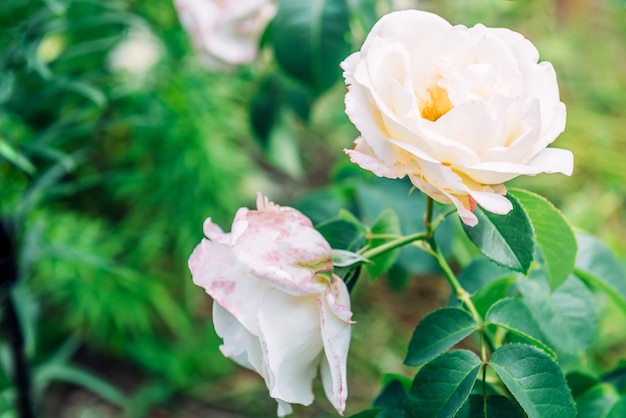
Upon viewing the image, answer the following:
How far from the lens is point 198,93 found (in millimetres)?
1371

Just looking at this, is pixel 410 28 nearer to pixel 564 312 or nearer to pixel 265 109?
pixel 564 312

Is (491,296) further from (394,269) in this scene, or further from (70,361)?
(70,361)

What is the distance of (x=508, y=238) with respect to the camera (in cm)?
31

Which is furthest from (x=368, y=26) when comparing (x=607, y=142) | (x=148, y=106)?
(x=607, y=142)

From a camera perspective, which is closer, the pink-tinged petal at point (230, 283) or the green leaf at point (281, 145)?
the pink-tinged petal at point (230, 283)

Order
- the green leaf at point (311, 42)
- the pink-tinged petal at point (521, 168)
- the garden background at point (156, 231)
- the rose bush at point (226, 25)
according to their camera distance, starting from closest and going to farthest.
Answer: the pink-tinged petal at point (521, 168), the green leaf at point (311, 42), the rose bush at point (226, 25), the garden background at point (156, 231)

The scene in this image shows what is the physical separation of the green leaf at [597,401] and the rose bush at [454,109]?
182 millimetres

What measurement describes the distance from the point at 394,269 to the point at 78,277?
31.3 inches

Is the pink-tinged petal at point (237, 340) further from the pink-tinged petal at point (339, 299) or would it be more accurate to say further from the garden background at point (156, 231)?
the garden background at point (156, 231)

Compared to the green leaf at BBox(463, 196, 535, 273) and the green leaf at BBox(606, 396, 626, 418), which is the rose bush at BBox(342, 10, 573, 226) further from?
the green leaf at BBox(606, 396, 626, 418)

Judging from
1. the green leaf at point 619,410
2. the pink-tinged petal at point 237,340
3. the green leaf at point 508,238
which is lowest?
the green leaf at point 619,410

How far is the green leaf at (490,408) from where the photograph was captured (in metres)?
0.32

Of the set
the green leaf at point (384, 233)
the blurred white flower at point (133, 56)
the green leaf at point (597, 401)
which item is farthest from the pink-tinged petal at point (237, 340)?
the blurred white flower at point (133, 56)

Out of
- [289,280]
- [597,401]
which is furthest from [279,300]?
[597,401]
